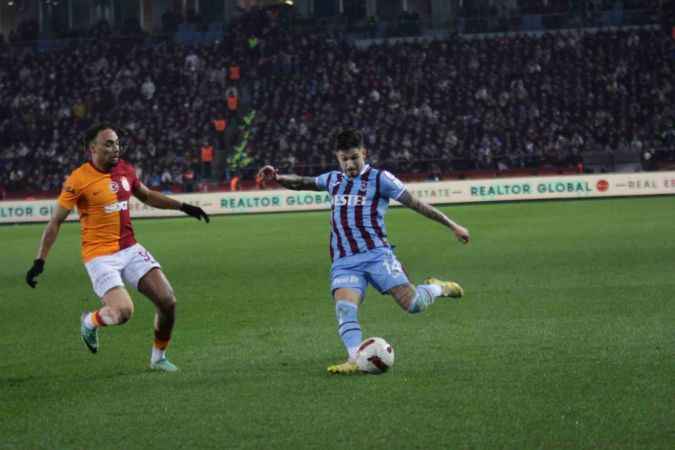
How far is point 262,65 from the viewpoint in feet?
143

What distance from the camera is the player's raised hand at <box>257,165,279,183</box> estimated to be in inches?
350

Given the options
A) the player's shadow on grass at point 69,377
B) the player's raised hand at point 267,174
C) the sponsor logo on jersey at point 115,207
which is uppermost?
the player's raised hand at point 267,174

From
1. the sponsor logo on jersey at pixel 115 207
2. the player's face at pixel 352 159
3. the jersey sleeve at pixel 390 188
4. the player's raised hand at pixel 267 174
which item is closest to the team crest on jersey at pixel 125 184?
the sponsor logo on jersey at pixel 115 207

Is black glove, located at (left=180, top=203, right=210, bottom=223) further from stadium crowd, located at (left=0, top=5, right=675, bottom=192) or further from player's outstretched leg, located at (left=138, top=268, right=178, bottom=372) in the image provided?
stadium crowd, located at (left=0, top=5, right=675, bottom=192)

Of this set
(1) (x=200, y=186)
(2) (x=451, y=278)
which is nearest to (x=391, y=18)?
(1) (x=200, y=186)

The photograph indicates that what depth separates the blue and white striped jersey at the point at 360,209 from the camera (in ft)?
28.8

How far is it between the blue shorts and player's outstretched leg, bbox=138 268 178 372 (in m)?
1.37

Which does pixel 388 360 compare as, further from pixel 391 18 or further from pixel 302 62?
pixel 391 18

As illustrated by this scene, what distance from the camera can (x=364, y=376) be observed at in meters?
8.10

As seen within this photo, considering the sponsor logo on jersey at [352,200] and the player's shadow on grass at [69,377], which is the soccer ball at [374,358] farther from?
the player's shadow on grass at [69,377]

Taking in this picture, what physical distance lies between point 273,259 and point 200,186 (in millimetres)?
19504

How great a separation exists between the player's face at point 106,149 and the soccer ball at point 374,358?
2617 millimetres

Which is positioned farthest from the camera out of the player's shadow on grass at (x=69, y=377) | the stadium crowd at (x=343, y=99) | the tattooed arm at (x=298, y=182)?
the stadium crowd at (x=343, y=99)

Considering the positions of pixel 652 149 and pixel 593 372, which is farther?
pixel 652 149
